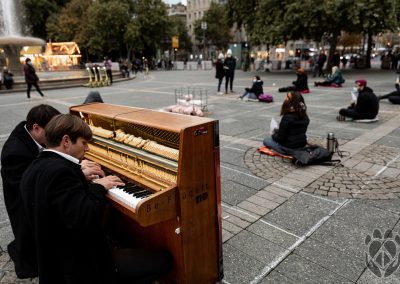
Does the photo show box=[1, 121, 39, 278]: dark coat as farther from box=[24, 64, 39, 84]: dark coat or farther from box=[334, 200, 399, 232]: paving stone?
box=[24, 64, 39, 84]: dark coat

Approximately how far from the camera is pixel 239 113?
38.4 feet

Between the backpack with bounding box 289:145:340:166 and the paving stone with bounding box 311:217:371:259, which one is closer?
the paving stone with bounding box 311:217:371:259

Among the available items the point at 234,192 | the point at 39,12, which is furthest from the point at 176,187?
the point at 39,12

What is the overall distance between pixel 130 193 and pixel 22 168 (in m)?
0.95

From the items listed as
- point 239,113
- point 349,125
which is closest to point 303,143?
point 349,125

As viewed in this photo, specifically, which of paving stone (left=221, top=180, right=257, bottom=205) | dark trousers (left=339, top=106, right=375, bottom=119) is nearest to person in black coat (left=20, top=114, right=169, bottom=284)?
paving stone (left=221, top=180, right=257, bottom=205)

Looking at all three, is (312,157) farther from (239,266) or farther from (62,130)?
(62,130)

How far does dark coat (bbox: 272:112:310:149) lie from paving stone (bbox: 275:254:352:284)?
315 cm

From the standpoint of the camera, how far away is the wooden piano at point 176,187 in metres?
2.63

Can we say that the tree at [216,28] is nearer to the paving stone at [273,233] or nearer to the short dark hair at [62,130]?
the paving stone at [273,233]

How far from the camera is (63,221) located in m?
2.10

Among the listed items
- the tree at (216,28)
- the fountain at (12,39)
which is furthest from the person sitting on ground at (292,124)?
the tree at (216,28)

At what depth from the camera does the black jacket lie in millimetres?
9336

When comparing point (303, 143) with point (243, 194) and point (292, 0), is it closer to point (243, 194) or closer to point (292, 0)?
point (243, 194)
